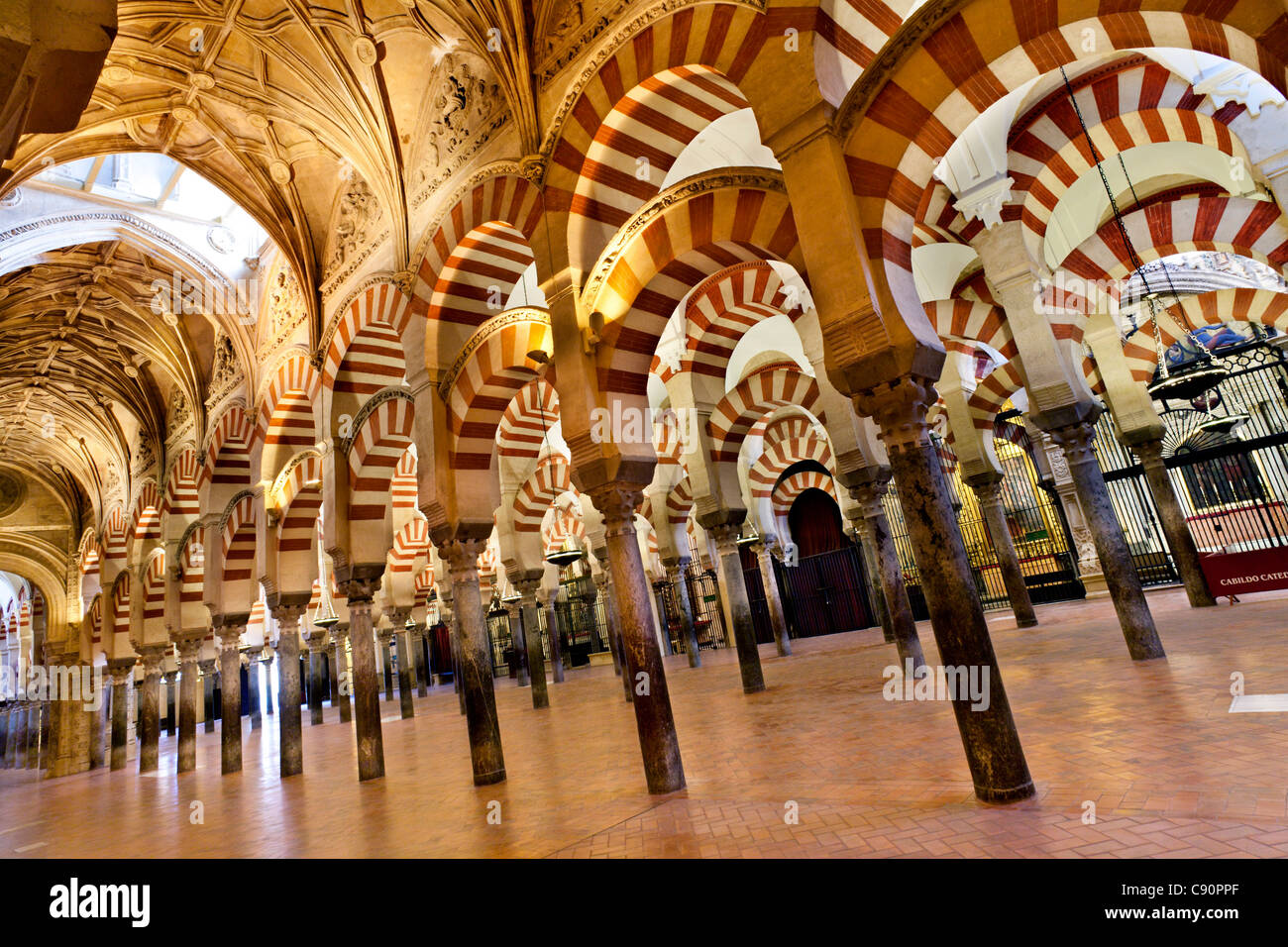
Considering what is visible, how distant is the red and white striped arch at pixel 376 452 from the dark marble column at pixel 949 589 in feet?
18.5

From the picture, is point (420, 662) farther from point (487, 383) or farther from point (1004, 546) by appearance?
point (1004, 546)

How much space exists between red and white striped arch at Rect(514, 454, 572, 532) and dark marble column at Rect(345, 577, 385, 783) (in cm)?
427

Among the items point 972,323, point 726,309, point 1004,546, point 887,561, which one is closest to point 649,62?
point 726,309

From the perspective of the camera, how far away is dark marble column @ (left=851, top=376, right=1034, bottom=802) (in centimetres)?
270

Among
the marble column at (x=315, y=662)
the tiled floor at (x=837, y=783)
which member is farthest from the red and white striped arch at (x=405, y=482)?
the tiled floor at (x=837, y=783)

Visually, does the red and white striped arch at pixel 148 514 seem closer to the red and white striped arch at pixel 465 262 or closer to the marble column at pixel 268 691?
the red and white striped arch at pixel 465 262

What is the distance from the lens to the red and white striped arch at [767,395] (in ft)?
30.3

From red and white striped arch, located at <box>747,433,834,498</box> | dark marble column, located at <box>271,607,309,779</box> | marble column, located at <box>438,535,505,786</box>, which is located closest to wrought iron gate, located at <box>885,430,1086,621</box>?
red and white striped arch, located at <box>747,433,834,498</box>

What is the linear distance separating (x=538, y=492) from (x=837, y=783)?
9200mm

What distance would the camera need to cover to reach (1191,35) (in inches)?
118

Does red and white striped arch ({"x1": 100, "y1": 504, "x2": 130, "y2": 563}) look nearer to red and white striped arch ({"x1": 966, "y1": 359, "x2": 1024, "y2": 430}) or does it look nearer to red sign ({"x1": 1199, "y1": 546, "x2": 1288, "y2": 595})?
red and white striped arch ({"x1": 966, "y1": 359, "x2": 1024, "y2": 430})
